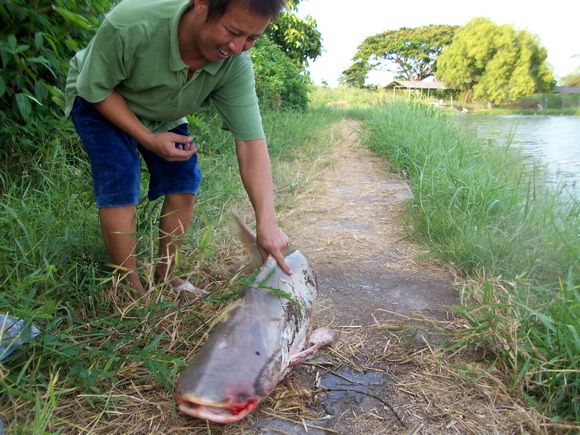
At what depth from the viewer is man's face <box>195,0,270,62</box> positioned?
153cm

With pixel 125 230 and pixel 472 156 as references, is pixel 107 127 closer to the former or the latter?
pixel 125 230

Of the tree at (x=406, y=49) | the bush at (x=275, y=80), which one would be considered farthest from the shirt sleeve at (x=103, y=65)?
the tree at (x=406, y=49)

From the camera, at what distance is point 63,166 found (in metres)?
2.70

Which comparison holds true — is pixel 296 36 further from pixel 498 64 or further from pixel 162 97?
pixel 162 97

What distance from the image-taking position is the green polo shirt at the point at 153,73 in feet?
5.40

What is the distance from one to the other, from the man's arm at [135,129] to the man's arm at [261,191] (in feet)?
1.08

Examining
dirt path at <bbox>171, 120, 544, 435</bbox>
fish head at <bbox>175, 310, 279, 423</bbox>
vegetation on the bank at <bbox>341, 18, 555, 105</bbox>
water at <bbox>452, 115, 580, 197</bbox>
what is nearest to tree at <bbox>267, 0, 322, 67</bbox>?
vegetation on the bank at <bbox>341, 18, 555, 105</bbox>

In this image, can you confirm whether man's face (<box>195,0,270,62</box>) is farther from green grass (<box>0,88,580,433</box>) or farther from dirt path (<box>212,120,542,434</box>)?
dirt path (<box>212,120,542,434</box>)

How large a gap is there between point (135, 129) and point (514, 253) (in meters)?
2.10

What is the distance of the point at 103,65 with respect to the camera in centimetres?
165

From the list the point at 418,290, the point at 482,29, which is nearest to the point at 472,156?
the point at 418,290

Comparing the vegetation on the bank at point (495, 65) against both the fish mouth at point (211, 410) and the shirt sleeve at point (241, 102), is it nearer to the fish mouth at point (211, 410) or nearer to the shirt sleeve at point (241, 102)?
the shirt sleeve at point (241, 102)

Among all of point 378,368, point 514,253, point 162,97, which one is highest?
point 162,97

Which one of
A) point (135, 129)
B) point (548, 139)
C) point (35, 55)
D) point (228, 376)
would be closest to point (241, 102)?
point (135, 129)
